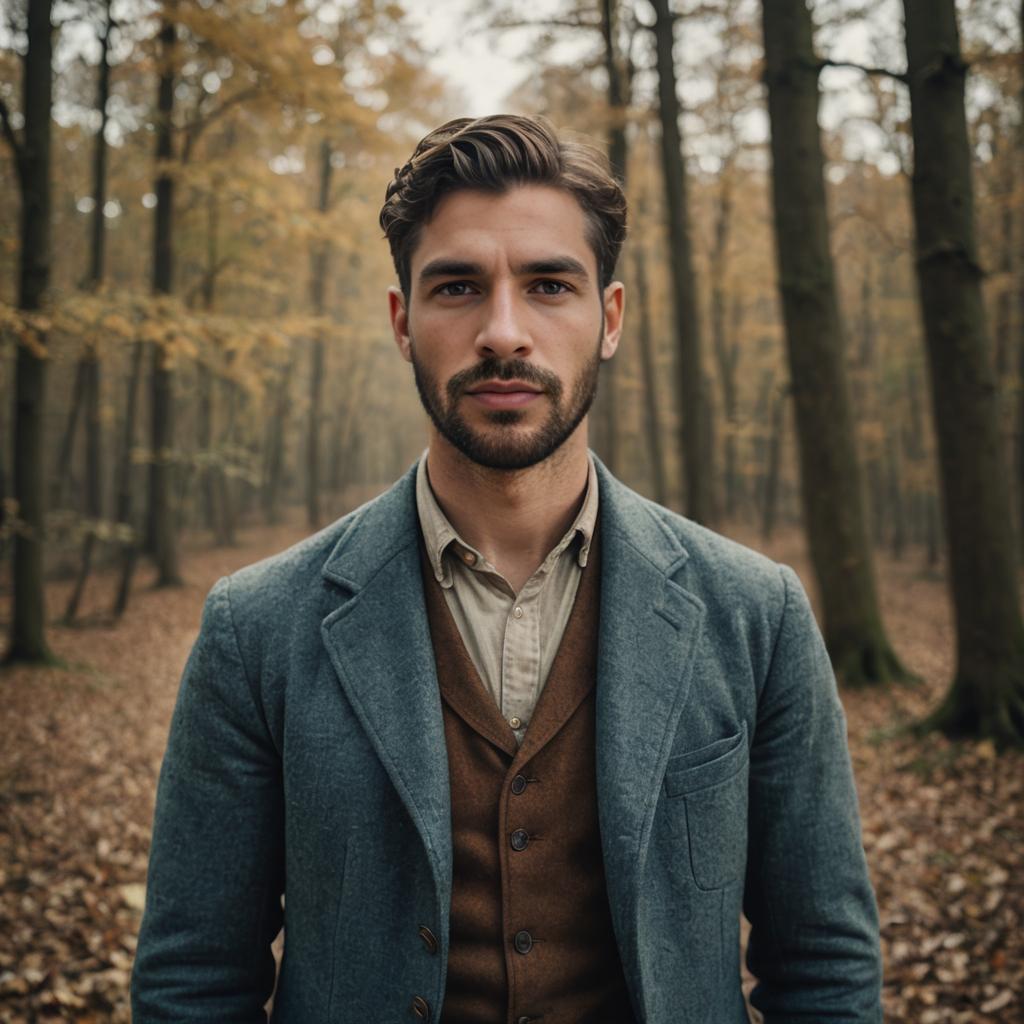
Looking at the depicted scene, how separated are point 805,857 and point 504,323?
57.2 inches

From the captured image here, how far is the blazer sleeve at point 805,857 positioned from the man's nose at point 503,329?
0.92m

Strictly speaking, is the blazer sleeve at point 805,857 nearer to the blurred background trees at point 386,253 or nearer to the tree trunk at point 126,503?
the blurred background trees at point 386,253

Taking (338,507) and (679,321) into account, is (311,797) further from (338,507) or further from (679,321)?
(338,507)

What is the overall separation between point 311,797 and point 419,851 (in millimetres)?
262

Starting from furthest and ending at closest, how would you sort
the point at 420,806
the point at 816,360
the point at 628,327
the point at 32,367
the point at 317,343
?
the point at 628,327, the point at 317,343, the point at 32,367, the point at 816,360, the point at 420,806

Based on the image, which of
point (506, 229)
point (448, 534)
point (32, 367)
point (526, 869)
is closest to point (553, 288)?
point (506, 229)

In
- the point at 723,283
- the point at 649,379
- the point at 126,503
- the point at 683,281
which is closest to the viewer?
the point at 683,281

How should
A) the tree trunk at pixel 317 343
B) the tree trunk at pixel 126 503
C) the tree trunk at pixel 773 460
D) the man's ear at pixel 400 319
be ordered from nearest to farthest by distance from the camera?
the man's ear at pixel 400 319 → the tree trunk at pixel 126 503 → the tree trunk at pixel 317 343 → the tree trunk at pixel 773 460

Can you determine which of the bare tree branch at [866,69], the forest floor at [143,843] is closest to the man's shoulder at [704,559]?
the forest floor at [143,843]

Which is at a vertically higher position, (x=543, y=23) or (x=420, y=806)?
(x=543, y=23)

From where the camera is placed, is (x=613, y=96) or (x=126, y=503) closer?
(x=613, y=96)

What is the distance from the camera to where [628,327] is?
21.4m

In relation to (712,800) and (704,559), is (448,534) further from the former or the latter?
(712,800)

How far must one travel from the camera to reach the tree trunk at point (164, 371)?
10.4 metres
